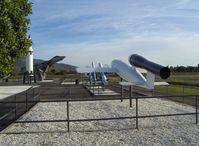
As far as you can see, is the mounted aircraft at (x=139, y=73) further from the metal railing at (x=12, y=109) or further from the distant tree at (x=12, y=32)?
the distant tree at (x=12, y=32)

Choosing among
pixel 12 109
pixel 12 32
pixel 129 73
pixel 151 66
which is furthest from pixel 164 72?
pixel 12 32

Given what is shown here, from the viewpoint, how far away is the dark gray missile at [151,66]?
1911 centimetres

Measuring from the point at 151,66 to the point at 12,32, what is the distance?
1234 cm

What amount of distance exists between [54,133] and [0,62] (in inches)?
155

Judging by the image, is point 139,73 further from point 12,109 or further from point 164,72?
point 12,109

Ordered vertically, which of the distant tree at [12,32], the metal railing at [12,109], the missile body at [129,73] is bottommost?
the metal railing at [12,109]

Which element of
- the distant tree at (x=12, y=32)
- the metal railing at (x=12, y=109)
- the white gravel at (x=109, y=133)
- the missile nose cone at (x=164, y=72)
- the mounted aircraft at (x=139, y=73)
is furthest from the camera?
the mounted aircraft at (x=139, y=73)

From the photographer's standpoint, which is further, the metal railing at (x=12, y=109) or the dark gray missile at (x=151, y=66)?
the dark gray missile at (x=151, y=66)

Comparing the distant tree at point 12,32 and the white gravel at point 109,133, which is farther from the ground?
the distant tree at point 12,32

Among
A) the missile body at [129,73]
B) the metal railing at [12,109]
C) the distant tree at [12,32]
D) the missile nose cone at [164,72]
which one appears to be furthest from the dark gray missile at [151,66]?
the distant tree at [12,32]

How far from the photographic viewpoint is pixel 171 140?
10523 millimetres

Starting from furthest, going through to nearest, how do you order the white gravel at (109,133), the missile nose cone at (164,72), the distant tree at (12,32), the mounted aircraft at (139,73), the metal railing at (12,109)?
the mounted aircraft at (139,73), the missile nose cone at (164,72), the metal railing at (12,109), the white gravel at (109,133), the distant tree at (12,32)

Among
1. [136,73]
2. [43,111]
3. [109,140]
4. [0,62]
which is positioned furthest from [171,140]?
[136,73]

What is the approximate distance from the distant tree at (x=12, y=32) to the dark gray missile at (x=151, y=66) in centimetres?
1013
